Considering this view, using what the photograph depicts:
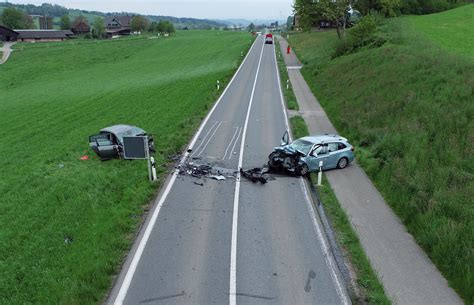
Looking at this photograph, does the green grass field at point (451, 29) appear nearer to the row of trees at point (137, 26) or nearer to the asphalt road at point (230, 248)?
the asphalt road at point (230, 248)

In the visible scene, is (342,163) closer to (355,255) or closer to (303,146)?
(303,146)

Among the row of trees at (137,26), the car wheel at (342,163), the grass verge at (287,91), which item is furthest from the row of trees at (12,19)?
the car wheel at (342,163)

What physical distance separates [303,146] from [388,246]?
6.82 metres

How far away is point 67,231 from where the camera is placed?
41.4ft

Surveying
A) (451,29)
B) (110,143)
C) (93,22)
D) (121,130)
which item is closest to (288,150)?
(121,130)

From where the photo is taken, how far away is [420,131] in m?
18.6

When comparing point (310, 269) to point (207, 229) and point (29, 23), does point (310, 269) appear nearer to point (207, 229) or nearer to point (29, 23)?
point (207, 229)

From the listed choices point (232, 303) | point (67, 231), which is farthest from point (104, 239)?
point (232, 303)

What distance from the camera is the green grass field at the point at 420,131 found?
1164cm

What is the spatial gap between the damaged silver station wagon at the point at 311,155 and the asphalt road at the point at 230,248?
67 cm

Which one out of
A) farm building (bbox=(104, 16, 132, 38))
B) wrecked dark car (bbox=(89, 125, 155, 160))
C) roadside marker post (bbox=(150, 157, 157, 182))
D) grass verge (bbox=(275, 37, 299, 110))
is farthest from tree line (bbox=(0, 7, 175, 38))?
roadside marker post (bbox=(150, 157, 157, 182))

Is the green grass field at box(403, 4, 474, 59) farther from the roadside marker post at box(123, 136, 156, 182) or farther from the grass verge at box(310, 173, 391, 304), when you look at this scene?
the roadside marker post at box(123, 136, 156, 182)

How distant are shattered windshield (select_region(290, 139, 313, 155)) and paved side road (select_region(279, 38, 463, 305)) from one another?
4.50ft

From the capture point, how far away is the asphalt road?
981 centimetres
